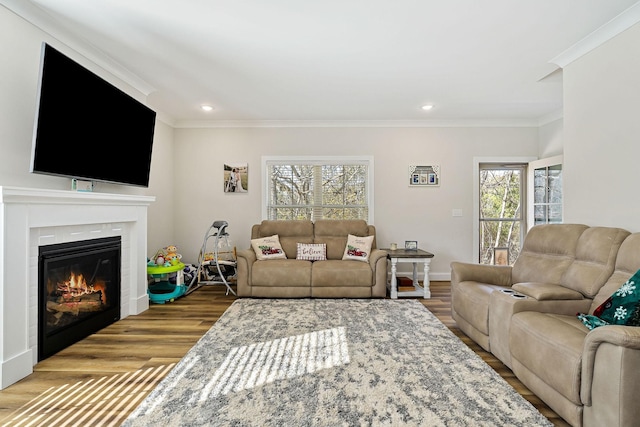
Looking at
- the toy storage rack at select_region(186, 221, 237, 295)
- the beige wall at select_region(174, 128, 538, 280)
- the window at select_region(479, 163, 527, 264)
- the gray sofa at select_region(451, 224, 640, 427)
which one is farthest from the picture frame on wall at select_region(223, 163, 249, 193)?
the window at select_region(479, 163, 527, 264)

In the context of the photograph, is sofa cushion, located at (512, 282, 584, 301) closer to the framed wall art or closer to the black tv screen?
the framed wall art

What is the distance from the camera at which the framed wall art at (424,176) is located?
5.13 metres

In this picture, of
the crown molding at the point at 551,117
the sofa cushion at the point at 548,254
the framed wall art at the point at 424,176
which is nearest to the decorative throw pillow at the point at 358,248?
the framed wall art at the point at 424,176

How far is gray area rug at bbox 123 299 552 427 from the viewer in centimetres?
168

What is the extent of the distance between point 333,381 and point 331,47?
2.66 metres

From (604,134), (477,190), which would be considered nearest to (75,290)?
(604,134)

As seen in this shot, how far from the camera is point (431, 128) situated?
514 cm

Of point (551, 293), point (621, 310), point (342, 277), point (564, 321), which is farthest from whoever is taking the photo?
point (342, 277)

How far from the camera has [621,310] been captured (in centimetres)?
172

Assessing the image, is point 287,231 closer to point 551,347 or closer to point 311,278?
point 311,278

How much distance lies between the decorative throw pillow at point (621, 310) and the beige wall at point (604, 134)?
37.0 inches

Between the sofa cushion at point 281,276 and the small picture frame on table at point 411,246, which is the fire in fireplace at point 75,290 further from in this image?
the small picture frame on table at point 411,246

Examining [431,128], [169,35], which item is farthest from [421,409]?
[431,128]

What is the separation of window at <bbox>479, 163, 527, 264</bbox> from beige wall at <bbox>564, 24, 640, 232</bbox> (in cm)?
224
